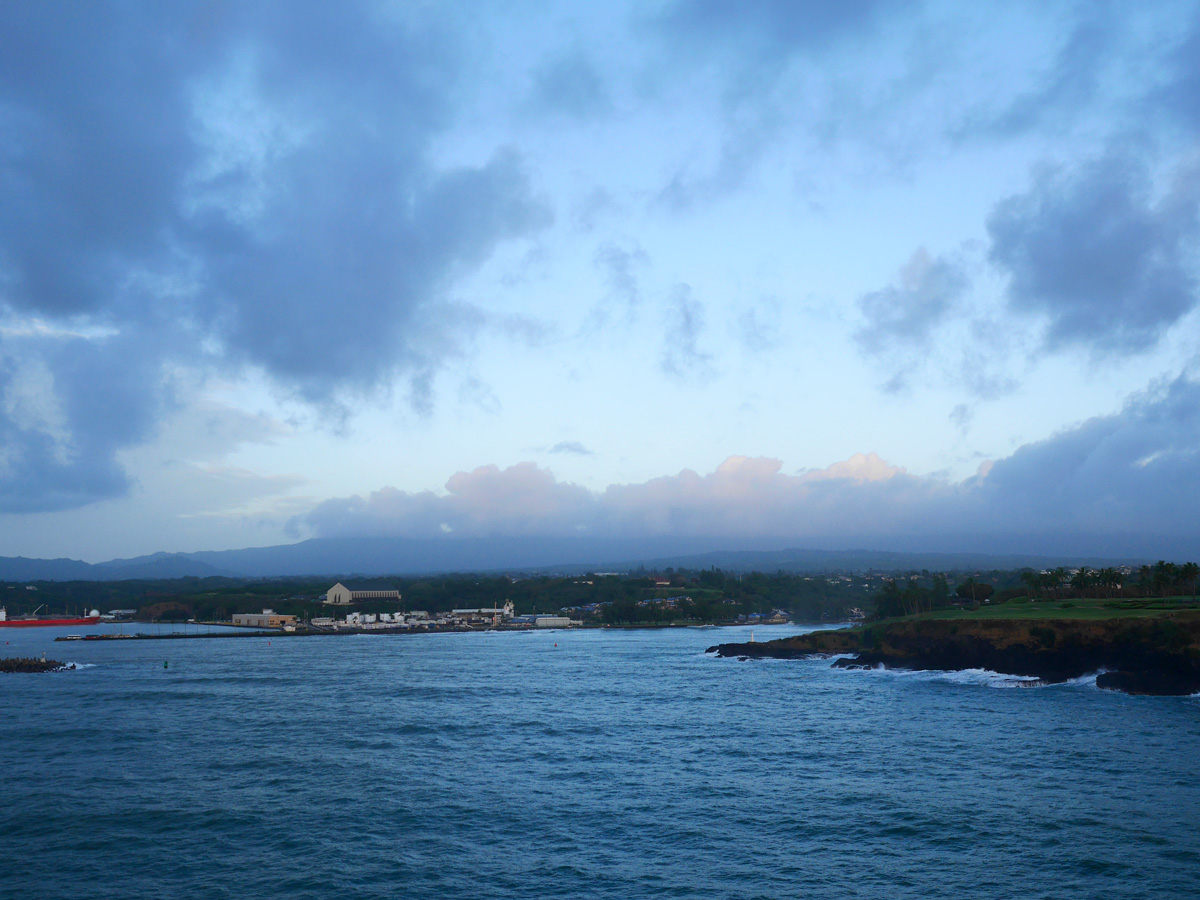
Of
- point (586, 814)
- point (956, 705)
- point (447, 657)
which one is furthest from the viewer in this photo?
point (447, 657)

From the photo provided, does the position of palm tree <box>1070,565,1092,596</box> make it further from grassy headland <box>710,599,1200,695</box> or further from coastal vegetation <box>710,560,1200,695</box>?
grassy headland <box>710,599,1200,695</box>

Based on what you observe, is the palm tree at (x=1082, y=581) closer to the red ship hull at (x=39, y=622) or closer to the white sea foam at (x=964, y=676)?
the white sea foam at (x=964, y=676)

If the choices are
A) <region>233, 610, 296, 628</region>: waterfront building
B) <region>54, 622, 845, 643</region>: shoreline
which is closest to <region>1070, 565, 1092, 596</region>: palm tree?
<region>54, 622, 845, 643</region>: shoreline

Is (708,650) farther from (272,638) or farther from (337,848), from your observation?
(272,638)

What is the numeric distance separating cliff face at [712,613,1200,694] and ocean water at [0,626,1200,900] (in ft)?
13.6

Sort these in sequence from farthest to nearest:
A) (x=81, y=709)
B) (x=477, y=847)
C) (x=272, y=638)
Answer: (x=272, y=638) → (x=81, y=709) → (x=477, y=847)

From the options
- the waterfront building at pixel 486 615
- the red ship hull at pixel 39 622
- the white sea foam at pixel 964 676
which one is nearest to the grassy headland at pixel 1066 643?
the white sea foam at pixel 964 676

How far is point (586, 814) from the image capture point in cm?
2980

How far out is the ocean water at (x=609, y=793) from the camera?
2330 centimetres

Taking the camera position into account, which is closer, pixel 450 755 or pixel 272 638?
pixel 450 755

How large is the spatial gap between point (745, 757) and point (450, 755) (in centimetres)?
1574

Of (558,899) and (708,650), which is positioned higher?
(558,899)

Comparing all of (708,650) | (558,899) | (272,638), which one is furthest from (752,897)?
(272,638)

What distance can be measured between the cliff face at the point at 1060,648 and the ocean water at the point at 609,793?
413 centimetres
